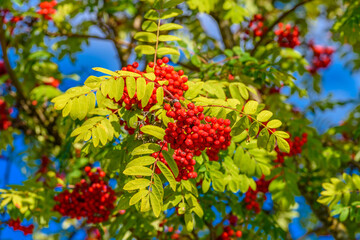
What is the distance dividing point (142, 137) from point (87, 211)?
1610 mm

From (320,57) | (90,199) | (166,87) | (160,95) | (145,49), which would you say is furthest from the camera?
(320,57)

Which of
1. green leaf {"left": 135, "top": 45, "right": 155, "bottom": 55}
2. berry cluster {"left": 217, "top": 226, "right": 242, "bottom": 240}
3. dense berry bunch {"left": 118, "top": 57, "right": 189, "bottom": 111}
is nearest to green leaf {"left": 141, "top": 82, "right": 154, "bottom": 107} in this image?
dense berry bunch {"left": 118, "top": 57, "right": 189, "bottom": 111}

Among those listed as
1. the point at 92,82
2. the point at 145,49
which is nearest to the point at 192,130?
the point at 92,82

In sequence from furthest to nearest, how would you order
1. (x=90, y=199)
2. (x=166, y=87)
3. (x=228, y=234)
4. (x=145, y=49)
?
1. (x=228, y=234)
2. (x=90, y=199)
3. (x=145, y=49)
4. (x=166, y=87)

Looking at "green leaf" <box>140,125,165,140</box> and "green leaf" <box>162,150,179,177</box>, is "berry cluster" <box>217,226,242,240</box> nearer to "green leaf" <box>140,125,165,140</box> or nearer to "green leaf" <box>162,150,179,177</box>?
"green leaf" <box>162,150,179,177</box>

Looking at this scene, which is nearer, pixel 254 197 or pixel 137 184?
pixel 137 184

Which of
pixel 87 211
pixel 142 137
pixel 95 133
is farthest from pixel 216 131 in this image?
pixel 87 211

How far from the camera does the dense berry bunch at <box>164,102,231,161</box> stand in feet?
6.60

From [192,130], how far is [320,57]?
17.7 ft

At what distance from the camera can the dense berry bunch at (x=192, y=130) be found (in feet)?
6.60

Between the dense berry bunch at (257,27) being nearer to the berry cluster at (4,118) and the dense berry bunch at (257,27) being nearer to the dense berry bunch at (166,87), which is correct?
the dense berry bunch at (166,87)

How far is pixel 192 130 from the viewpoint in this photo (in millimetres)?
2016

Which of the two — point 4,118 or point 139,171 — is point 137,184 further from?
point 4,118

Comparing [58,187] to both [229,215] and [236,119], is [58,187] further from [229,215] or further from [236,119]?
[236,119]
